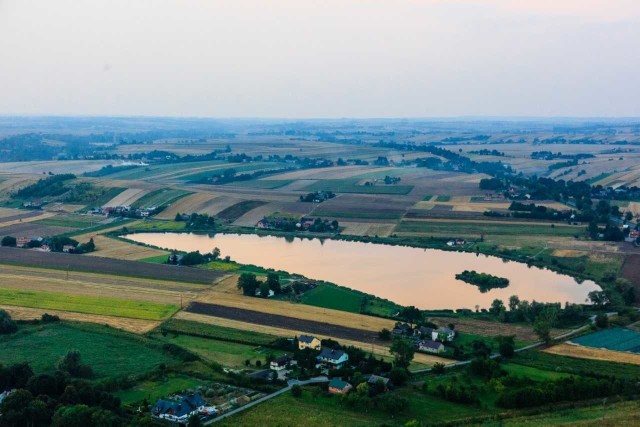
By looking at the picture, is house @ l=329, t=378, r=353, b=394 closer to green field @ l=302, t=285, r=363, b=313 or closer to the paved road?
the paved road

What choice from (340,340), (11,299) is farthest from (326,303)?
(11,299)

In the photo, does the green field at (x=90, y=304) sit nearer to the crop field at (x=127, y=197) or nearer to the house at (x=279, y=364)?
the house at (x=279, y=364)

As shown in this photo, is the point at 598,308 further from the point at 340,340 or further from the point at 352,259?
the point at 352,259

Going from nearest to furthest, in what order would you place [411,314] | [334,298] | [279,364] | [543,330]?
1. [279,364]
2. [543,330]
3. [411,314]
4. [334,298]

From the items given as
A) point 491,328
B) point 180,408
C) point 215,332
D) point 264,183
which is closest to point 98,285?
point 215,332

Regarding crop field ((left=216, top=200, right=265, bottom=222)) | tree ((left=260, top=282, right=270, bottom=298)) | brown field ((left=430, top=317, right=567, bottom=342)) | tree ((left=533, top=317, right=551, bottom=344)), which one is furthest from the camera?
crop field ((left=216, top=200, right=265, bottom=222))

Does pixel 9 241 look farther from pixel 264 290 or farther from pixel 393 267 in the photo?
pixel 393 267

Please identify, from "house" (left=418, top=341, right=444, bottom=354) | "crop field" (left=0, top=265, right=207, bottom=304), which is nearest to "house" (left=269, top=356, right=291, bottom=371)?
"house" (left=418, top=341, right=444, bottom=354)
